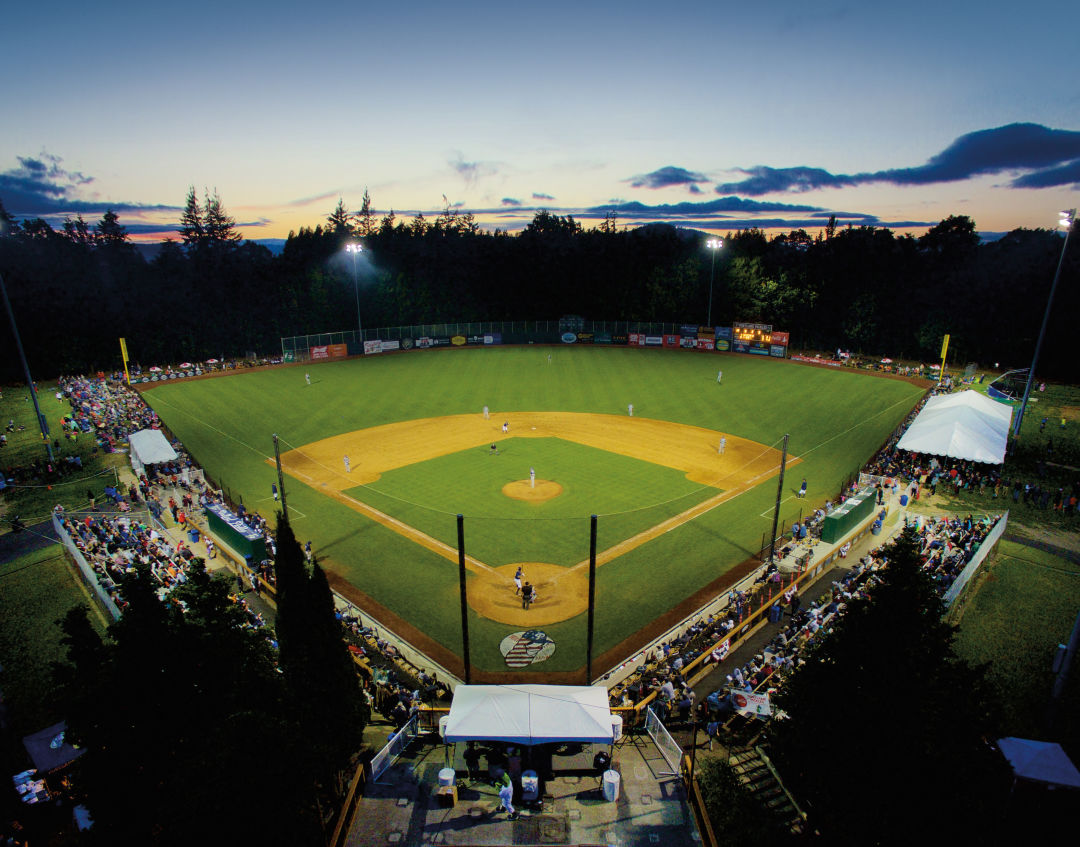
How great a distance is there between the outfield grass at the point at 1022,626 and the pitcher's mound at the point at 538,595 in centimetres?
1181

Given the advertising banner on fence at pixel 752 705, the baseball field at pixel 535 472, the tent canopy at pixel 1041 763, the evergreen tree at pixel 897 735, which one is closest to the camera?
the evergreen tree at pixel 897 735

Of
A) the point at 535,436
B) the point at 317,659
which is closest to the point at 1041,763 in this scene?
the point at 317,659

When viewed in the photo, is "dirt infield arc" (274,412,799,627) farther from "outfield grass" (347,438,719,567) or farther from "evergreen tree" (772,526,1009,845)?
"evergreen tree" (772,526,1009,845)

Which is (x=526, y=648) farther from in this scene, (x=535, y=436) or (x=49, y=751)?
(x=535, y=436)

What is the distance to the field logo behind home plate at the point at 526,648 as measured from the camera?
1807cm

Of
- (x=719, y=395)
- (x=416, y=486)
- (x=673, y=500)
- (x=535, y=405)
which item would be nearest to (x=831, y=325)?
(x=719, y=395)

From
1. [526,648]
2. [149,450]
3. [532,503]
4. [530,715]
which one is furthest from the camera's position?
[149,450]

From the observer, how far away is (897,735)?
7.89 meters

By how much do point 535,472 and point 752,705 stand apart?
19.1 metres

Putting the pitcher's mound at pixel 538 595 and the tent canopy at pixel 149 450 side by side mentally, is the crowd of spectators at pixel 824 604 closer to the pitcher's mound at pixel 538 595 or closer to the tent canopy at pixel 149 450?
the pitcher's mound at pixel 538 595

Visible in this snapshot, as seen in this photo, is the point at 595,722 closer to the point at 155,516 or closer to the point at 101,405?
the point at 155,516

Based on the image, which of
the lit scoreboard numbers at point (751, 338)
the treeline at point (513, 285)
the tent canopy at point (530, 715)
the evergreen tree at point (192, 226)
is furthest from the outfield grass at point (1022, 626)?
the evergreen tree at point (192, 226)

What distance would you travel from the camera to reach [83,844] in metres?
7.42

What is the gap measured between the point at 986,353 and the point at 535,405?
5849cm
